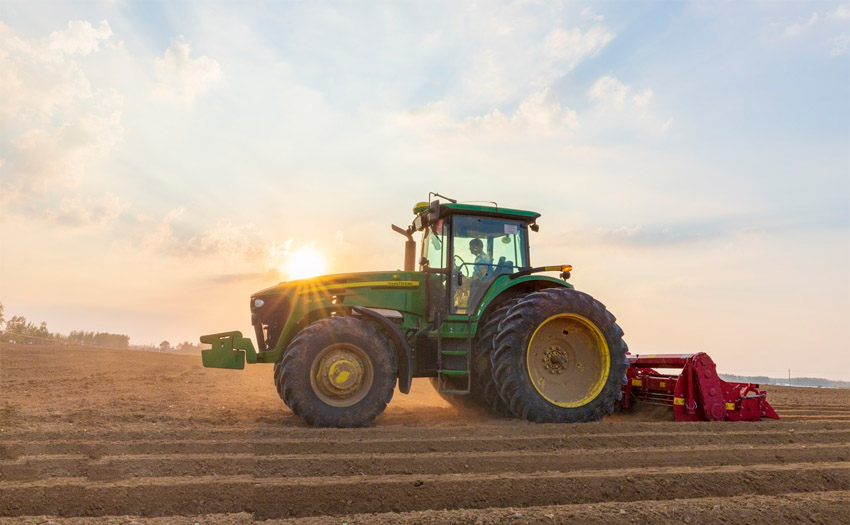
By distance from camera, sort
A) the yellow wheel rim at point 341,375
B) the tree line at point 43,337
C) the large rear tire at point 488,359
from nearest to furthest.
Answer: the yellow wheel rim at point 341,375
the large rear tire at point 488,359
the tree line at point 43,337

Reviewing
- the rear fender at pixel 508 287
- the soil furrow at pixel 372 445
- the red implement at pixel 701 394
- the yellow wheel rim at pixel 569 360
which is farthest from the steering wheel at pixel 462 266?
the red implement at pixel 701 394

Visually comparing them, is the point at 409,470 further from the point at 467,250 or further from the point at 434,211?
the point at 467,250

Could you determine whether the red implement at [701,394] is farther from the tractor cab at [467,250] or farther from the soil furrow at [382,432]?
the tractor cab at [467,250]

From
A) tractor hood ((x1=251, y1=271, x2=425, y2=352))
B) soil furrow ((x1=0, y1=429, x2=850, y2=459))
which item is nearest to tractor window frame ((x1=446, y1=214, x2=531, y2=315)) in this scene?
tractor hood ((x1=251, y1=271, x2=425, y2=352))

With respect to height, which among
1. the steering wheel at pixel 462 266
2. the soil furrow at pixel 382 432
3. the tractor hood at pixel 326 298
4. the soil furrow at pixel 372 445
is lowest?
the soil furrow at pixel 372 445

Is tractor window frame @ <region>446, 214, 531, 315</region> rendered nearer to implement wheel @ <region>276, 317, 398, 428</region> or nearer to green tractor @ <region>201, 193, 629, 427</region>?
green tractor @ <region>201, 193, 629, 427</region>

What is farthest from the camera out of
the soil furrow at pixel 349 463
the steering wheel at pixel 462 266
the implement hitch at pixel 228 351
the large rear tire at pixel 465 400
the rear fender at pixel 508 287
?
the large rear tire at pixel 465 400

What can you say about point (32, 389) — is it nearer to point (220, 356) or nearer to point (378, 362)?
point (220, 356)

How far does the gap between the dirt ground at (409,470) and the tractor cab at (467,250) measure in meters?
1.53

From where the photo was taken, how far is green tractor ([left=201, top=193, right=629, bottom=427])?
6871 millimetres

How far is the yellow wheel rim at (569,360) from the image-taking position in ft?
24.5

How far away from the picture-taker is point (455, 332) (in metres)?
7.52

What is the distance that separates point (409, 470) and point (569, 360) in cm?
338

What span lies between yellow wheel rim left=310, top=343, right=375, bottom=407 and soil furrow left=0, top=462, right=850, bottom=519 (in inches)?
83.1
